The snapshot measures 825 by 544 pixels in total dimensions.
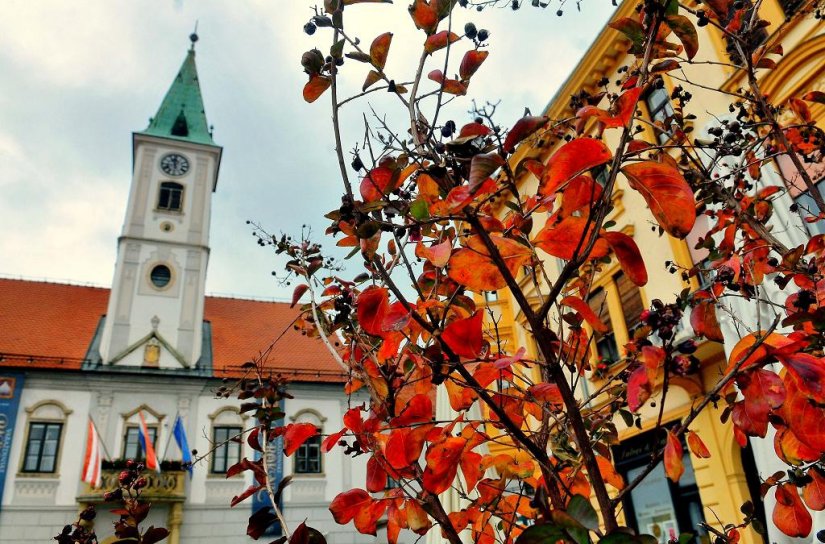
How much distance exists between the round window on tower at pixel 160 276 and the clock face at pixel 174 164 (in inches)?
176

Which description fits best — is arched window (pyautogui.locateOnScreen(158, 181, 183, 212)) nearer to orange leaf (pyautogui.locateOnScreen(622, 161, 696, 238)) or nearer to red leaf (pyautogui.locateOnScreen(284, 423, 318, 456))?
red leaf (pyautogui.locateOnScreen(284, 423, 318, 456))

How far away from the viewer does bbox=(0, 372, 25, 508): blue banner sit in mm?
15389

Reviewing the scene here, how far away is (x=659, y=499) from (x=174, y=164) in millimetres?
21289

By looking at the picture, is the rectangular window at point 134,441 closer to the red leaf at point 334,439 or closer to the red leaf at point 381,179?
the red leaf at point 334,439

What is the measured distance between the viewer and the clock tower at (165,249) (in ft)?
61.5

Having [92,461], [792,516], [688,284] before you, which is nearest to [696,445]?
[792,516]

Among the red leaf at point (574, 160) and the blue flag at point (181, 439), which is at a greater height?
the blue flag at point (181, 439)

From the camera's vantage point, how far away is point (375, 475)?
180cm

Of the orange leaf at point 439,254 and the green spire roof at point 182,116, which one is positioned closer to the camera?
the orange leaf at point 439,254

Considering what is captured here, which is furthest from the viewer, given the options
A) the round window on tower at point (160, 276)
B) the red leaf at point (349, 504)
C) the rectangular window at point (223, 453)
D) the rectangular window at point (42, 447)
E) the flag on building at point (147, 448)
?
the round window on tower at point (160, 276)

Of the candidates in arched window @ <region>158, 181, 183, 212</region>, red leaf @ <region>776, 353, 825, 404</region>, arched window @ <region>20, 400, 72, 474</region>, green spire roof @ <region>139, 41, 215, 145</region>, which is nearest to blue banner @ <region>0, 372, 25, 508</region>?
arched window @ <region>20, 400, 72, 474</region>

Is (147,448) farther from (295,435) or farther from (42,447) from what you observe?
(295,435)

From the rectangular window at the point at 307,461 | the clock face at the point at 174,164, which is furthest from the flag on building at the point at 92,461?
the clock face at the point at 174,164

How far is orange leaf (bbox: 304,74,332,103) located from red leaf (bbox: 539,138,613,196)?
2.70 feet
